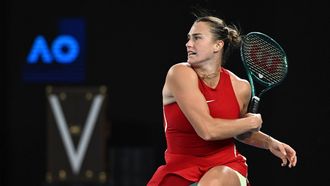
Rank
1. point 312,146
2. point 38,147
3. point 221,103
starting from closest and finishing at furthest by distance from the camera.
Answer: point 221,103, point 312,146, point 38,147

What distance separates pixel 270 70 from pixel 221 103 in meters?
0.30

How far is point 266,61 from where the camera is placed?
3.58 m

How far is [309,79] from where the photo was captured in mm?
5059

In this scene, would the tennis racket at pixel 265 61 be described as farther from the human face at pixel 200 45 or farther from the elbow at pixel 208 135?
the elbow at pixel 208 135

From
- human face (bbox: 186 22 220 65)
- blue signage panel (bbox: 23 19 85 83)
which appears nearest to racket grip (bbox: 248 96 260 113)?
human face (bbox: 186 22 220 65)

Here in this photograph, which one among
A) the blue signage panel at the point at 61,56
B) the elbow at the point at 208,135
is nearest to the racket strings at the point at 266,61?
the elbow at the point at 208,135

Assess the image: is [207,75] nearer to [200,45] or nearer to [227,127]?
[200,45]

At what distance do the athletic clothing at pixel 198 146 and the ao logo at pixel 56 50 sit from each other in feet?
6.22

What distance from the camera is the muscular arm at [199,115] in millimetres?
3246

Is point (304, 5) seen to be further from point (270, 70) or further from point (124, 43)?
point (270, 70)

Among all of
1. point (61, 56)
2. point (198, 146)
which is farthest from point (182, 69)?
point (61, 56)

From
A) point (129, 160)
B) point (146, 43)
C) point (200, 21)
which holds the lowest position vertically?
point (129, 160)

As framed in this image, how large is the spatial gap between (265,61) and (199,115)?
18.7 inches

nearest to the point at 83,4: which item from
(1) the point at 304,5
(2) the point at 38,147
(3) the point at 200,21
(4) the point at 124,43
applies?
(4) the point at 124,43
